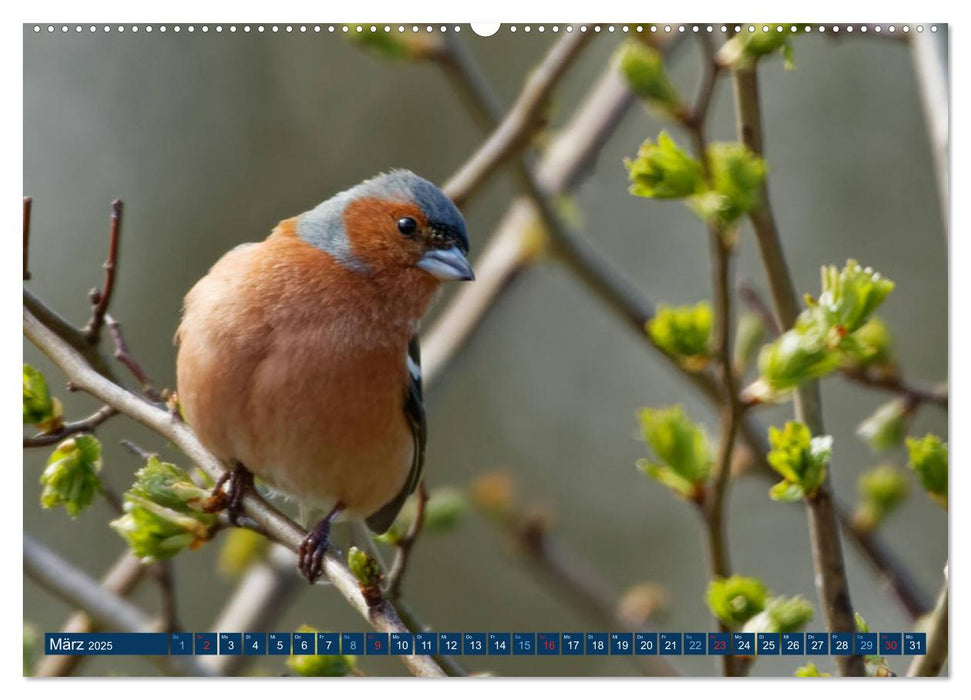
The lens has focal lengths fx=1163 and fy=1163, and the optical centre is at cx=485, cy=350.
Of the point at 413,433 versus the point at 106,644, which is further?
the point at 413,433

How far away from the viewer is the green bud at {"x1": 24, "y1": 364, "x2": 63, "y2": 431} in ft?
10.8

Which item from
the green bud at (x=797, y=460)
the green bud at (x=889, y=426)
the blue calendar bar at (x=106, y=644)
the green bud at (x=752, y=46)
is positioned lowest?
the blue calendar bar at (x=106, y=644)

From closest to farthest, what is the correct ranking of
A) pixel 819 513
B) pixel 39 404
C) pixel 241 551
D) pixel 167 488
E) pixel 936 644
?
pixel 936 644
pixel 819 513
pixel 167 488
pixel 39 404
pixel 241 551

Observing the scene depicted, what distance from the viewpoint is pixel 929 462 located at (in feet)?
9.90

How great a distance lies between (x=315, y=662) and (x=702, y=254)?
2551 millimetres

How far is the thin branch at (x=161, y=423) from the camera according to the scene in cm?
333

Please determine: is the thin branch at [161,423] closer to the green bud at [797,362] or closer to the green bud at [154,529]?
the green bud at [154,529]

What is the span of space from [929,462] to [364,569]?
1.48 m

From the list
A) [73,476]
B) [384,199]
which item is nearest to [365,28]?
[384,199]

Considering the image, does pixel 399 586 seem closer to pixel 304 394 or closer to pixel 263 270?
pixel 304 394

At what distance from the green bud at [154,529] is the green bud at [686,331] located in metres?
1.41

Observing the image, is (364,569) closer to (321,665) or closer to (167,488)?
(321,665)

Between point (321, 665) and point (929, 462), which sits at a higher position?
point (929, 462)

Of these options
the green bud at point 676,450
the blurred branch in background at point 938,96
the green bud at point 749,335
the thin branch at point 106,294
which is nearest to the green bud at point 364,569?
the green bud at point 676,450
